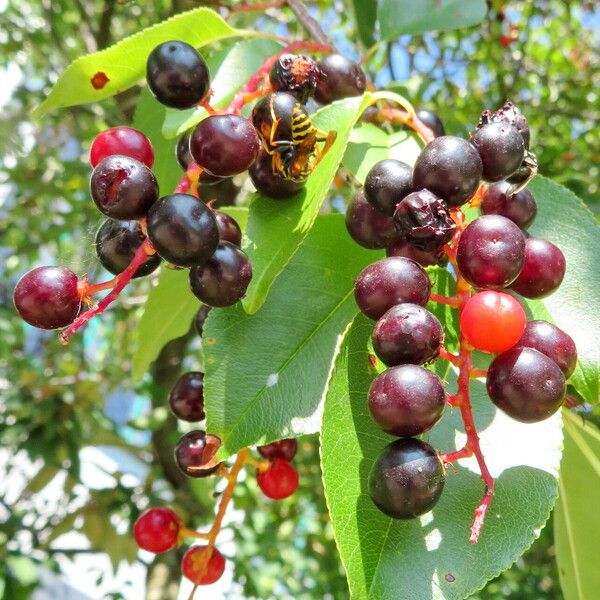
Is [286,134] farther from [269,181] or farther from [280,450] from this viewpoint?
[280,450]

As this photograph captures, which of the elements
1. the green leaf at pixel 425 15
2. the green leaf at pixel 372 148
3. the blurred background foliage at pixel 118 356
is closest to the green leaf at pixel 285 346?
the green leaf at pixel 372 148

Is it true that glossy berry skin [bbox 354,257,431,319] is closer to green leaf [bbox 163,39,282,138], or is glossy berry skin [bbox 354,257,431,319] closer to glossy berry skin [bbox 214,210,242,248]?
glossy berry skin [bbox 214,210,242,248]

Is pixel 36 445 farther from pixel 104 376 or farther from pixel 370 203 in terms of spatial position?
pixel 370 203

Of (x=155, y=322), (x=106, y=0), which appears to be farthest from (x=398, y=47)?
(x=155, y=322)

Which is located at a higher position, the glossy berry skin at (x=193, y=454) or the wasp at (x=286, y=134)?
the wasp at (x=286, y=134)

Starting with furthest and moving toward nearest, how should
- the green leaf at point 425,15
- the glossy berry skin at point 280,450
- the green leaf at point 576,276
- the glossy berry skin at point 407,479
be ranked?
the green leaf at point 425,15
the glossy berry skin at point 280,450
the green leaf at point 576,276
the glossy berry skin at point 407,479

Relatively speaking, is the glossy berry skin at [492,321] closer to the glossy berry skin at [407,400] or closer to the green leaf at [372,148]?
the glossy berry skin at [407,400]

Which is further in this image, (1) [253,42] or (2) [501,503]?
(1) [253,42]
